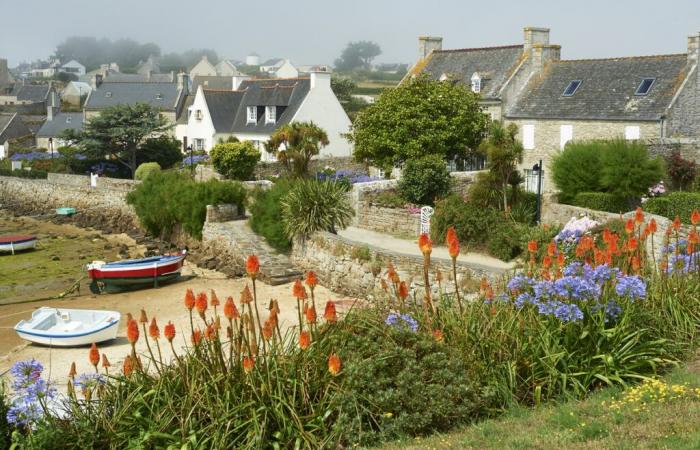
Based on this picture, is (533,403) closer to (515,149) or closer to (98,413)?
(98,413)

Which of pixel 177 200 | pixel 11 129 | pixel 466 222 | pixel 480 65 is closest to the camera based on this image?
pixel 466 222

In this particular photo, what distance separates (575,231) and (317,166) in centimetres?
2361

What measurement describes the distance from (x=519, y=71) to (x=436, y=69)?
19.8ft

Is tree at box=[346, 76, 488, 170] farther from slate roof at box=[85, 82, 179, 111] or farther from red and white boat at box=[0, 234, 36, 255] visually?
slate roof at box=[85, 82, 179, 111]

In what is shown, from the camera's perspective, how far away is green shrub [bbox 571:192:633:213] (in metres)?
25.1

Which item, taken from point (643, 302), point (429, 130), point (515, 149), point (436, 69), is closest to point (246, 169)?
point (429, 130)

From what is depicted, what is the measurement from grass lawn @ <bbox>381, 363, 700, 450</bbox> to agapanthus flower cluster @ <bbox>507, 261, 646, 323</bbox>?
1.12m

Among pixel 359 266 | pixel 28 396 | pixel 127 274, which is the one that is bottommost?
pixel 127 274

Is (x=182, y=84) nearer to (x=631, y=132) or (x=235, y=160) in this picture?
(x=235, y=160)

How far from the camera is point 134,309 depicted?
22375 mm

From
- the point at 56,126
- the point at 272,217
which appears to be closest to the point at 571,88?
the point at 272,217

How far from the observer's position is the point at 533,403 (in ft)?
31.6

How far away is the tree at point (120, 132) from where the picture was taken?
47281 millimetres

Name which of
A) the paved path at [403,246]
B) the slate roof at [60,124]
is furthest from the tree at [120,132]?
the paved path at [403,246]
